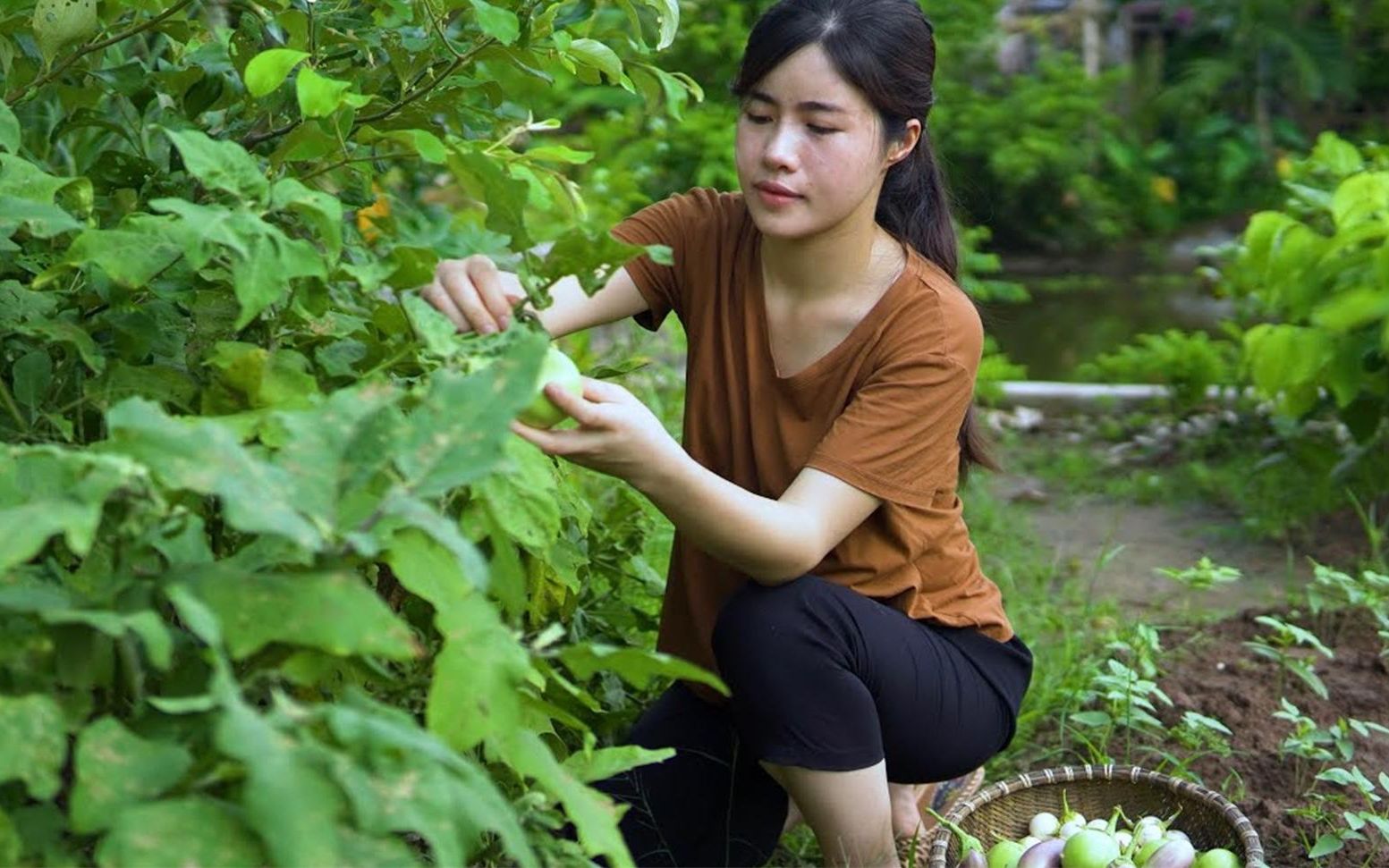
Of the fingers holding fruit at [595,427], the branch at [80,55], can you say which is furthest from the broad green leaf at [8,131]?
the fingers holding fruit at [595,427]

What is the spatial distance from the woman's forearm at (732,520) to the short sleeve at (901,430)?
0.11m

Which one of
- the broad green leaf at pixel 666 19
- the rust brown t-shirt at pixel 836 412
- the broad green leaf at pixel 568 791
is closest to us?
the broad green leaf at pixel 568 791

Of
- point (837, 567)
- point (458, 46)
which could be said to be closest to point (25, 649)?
point (458, 46)

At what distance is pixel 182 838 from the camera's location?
1092mm

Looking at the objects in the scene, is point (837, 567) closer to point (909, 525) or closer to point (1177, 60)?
point (909, 525)

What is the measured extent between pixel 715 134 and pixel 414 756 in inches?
173

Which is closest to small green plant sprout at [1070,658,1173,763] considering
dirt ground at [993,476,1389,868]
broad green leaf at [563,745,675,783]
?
dirt ground at [993,476,1389,868]

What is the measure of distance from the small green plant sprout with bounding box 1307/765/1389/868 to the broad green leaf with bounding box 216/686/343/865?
149 cm

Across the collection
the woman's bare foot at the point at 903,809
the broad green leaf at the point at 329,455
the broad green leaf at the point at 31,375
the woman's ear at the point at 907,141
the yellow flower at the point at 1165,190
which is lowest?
the yellow flower at the point at 1165,190

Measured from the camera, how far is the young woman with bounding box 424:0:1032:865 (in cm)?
219

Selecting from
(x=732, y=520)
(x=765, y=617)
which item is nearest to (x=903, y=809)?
(x=765, y=617)

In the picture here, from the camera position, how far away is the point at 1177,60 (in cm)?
1128

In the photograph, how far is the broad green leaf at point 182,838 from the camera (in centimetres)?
107

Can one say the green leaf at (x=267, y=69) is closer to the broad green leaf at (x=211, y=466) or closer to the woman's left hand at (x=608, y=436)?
the woman's left hand at (x=608, y=436)
